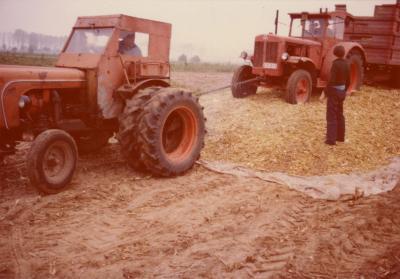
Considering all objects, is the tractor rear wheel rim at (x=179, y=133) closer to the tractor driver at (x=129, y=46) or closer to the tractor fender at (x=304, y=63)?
the tractor driver at (x=129, y=46)

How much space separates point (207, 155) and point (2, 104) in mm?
3614

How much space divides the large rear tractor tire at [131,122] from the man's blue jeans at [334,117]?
347 cm

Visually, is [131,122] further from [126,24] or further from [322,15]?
[322,15]

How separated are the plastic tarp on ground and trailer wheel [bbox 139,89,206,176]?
455 mm

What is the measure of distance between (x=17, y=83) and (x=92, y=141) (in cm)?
213

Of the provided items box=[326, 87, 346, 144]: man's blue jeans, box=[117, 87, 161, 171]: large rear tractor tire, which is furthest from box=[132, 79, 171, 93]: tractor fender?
box=[326, 87, 346, 144]: man's blue jeans

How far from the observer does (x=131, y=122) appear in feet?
20.1

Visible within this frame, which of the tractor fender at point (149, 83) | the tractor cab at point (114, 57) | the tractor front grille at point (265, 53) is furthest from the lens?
the tractor front grille at point (265, 53)

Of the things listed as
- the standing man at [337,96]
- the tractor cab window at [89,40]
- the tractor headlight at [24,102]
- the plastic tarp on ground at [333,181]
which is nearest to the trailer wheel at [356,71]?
the standing man at [337,96]

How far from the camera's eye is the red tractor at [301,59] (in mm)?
10477

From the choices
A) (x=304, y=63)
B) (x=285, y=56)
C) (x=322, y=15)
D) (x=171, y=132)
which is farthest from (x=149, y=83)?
(x=322, y=15)

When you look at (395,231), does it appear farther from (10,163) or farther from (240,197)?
(10,163)

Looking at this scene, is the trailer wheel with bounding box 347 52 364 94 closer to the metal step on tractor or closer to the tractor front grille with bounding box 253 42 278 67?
the tractor front grille with bounding box 253 42 278 67

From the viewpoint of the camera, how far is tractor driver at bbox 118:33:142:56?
6.72m
